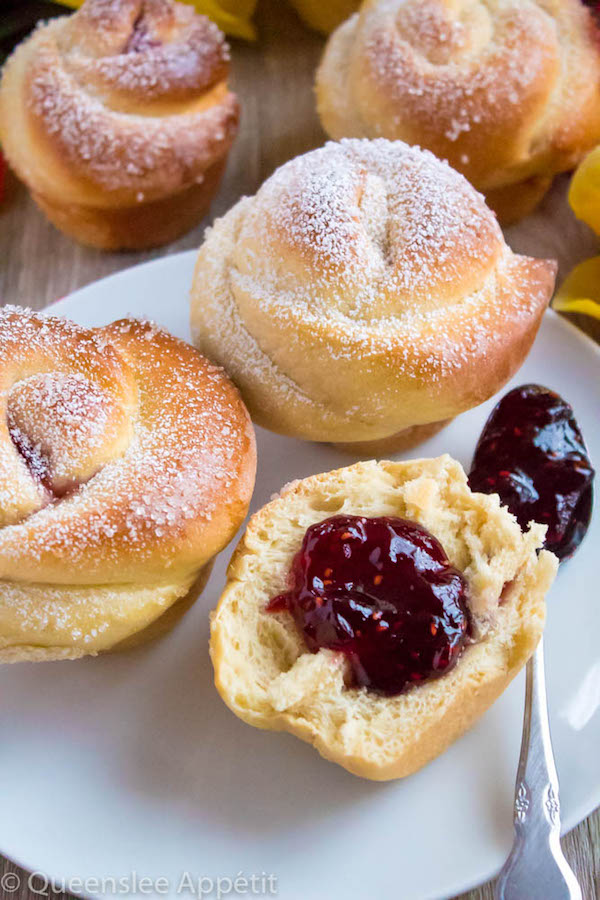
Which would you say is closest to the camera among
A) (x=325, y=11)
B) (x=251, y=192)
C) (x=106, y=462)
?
(x=106, y=462)

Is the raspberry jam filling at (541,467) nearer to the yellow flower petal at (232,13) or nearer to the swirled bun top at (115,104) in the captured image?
the swirled bun top at (115,104)

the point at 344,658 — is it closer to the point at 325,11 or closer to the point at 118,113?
the point at 118,113

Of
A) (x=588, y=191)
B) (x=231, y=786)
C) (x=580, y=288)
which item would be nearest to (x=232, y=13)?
(x=588, y=191)

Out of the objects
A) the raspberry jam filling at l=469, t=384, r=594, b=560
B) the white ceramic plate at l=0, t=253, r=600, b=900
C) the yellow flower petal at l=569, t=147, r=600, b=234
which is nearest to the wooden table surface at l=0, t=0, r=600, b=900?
the yellow flower petal at l=569, t=147, r=600, b=234

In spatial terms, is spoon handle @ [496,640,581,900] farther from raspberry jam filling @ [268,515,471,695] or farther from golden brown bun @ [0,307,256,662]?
golden brown bun @ [0,307,256,662]

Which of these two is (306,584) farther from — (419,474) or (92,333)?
(92,333)

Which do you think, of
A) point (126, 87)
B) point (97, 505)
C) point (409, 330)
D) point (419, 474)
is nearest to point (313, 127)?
point (126, 87)

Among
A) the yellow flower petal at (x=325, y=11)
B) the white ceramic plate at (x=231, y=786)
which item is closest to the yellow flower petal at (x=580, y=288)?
the white ceramic plate at (x=231, y=786)
